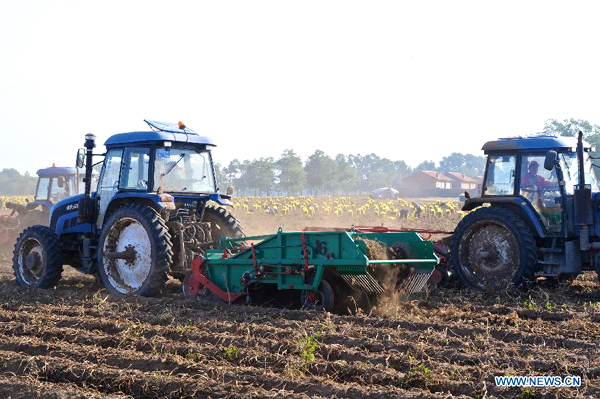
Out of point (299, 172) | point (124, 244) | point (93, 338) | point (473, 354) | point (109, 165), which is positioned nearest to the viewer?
point (473, 354)

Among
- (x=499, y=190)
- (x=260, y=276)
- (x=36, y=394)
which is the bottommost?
(x=36, y=394)

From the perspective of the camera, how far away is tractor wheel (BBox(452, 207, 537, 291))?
9859mm

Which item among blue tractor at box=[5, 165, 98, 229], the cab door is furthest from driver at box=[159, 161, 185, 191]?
blue tractor at box=[5, 165, 98, 229]

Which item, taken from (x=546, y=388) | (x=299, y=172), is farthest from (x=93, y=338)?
(x=299, y=172)

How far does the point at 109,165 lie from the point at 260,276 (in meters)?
3.58

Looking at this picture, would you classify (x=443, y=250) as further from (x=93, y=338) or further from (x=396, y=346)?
(x=93, y=338)

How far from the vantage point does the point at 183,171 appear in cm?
1050

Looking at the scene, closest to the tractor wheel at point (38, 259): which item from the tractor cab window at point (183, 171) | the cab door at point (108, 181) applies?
the cab door at point (108, 181)

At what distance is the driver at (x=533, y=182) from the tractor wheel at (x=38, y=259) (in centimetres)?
721

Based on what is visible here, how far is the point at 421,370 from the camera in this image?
5574mm

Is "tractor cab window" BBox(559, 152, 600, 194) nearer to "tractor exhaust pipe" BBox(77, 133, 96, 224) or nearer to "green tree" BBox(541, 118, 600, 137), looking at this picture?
"tractor exhaust pipe" BBox(77, 133, 96, 224)

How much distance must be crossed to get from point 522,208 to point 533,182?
1.41 ft

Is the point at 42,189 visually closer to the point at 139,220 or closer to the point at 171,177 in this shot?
the point at 171,177

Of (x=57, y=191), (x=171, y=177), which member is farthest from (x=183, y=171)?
(x=57, y=191)
